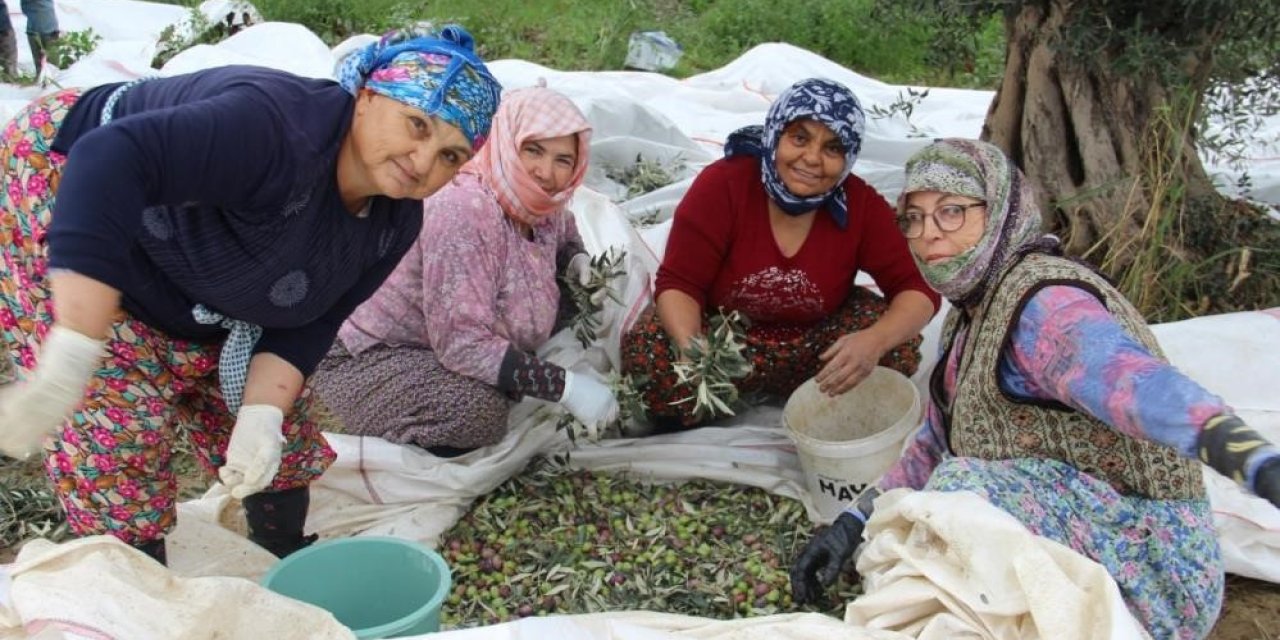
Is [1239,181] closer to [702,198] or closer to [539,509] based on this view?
[702,198]

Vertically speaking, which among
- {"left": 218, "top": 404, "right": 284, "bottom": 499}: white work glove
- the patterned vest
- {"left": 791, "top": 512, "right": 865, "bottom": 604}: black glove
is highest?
the patterned vest

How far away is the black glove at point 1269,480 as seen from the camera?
1456 mm

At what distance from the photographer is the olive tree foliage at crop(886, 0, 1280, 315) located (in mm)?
3076

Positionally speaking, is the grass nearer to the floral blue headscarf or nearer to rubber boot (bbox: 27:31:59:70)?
rubber boot (bbox: 27:31:59:70)

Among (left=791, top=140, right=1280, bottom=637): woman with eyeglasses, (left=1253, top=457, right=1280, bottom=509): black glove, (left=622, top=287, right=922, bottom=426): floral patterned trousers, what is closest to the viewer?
(left=1253, top=457, right=1280, bottom=509): black glove

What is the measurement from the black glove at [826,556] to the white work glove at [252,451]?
41.0 inches

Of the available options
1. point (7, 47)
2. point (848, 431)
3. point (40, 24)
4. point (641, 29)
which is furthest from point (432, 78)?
point (641, 29)

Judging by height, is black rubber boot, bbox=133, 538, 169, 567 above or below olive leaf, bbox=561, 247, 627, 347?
below

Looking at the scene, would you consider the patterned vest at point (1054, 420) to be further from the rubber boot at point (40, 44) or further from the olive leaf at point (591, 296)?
the rubber boot at point (40, 44)

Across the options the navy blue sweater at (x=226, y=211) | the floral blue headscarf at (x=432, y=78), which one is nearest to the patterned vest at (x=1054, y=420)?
the floral blue headscarf at (x=432, y=78)

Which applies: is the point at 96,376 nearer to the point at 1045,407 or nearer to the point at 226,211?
the point at 226,211

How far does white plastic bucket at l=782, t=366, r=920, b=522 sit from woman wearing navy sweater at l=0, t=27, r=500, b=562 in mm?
1124

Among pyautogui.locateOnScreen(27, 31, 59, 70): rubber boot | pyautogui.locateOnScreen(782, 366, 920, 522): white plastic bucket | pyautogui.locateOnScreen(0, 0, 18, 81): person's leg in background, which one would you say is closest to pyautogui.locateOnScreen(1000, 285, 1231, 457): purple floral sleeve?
pyautogui.locateOnScreen(782, 366, 920, 522): white plastic bucket

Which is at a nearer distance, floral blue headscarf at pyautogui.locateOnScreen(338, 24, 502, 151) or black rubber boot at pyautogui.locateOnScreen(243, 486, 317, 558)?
floral blue headscarf at pyautogui.locateOnScreen(338, 24, 502, 151)
